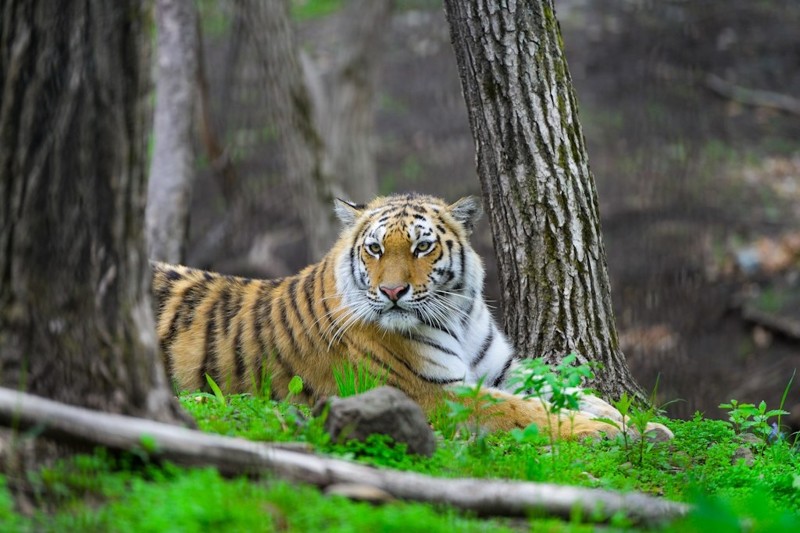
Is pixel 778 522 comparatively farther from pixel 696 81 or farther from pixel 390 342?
pixel 696 81

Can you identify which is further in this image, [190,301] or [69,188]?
[190,301]

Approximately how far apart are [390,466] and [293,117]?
6.73 m

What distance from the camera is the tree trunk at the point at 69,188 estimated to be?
258 cm

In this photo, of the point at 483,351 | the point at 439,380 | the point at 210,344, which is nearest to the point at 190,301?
the point at 210,344

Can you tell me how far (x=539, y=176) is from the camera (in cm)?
462

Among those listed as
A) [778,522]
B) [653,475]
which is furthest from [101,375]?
[653,475]

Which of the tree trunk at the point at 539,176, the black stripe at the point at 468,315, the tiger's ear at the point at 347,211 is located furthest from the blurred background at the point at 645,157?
the tiger's ear at the point at 347,211

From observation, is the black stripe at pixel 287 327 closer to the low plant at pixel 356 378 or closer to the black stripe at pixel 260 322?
the black stripe at pixel 260 322

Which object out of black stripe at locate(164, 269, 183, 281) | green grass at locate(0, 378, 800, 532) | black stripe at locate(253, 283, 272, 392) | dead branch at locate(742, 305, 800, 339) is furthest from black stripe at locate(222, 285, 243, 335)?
dead branch at locate(742, 305, 800, 339)

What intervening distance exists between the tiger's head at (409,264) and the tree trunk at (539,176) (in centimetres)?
21

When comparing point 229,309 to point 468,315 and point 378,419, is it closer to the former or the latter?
point 468,315

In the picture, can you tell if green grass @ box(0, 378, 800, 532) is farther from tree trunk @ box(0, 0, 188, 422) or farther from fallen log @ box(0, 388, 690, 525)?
tree trunk @ box(0, 0, 188, 422)

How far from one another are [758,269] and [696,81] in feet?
7.63

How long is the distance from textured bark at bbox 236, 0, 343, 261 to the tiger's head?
4.60 metres
